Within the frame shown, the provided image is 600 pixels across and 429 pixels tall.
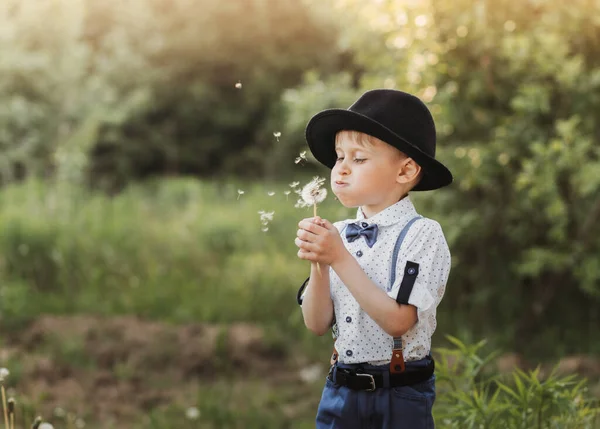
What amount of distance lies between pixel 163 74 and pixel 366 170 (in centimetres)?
1476

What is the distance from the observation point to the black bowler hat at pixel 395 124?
194cm

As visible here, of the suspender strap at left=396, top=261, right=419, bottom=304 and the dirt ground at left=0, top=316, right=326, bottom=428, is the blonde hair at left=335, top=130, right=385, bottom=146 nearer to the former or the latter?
the suspender strap at left=396, top=261, right=419, bottom=304

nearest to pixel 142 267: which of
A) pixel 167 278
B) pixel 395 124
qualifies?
pixel 167 278

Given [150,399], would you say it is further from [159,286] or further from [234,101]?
[234,101]

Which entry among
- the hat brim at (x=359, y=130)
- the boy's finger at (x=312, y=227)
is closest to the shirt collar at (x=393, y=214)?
the hat brim at (x=359, y=130)

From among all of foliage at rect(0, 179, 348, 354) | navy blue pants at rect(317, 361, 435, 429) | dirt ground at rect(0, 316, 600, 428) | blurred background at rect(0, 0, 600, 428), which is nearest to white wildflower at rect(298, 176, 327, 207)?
navy blue pants at rect(317, 361, 435, 429)

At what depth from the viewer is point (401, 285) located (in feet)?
6.16

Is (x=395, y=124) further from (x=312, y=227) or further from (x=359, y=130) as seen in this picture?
(x=312, y=227)

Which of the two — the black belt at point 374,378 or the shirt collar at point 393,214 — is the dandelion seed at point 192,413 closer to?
the black belt at point 374,378

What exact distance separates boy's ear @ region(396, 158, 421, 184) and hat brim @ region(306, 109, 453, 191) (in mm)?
23

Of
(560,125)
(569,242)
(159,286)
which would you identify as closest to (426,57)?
(560,125)

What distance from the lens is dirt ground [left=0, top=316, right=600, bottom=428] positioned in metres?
5.08

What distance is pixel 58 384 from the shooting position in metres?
5.30

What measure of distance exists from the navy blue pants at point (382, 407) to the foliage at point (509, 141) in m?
3.27
